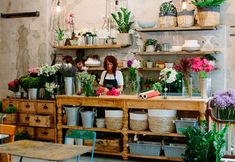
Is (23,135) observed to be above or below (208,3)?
below

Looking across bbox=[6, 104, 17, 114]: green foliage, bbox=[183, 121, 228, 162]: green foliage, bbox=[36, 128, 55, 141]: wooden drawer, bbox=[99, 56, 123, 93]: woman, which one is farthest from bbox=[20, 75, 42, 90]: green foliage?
bbox=[183, 121, 228, 162]: green foliage

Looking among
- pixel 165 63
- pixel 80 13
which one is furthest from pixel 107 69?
pixel 80 13

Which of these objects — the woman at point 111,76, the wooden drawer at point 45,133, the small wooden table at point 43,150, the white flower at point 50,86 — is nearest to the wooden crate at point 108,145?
the woman at point 111,76

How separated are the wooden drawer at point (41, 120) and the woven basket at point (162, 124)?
2.18 meters

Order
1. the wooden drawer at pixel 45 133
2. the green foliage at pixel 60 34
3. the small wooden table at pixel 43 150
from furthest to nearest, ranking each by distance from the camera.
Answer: the green foliage at pixel 60 34 → the wooden drawer at pixel 45 133 → the small wooden table at pixel 43 150

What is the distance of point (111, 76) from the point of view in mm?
7367

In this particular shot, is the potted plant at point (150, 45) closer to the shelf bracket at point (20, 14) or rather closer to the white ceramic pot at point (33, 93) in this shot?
the white ceramic pot at point (33, 93)

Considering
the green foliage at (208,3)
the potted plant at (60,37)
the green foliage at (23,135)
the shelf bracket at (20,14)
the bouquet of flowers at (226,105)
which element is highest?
the shelf bracket at (20,14)

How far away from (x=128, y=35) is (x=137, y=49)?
0.37 meters

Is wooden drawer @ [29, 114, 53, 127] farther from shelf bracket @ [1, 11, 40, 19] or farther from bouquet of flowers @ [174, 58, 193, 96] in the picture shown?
bouquet of flowers @ [174, 58, 193, 96]

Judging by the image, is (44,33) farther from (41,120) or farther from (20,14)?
(41,120)

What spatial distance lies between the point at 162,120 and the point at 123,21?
2589mm

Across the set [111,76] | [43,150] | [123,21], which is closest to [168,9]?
[123,21]

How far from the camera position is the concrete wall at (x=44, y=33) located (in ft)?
24.3
